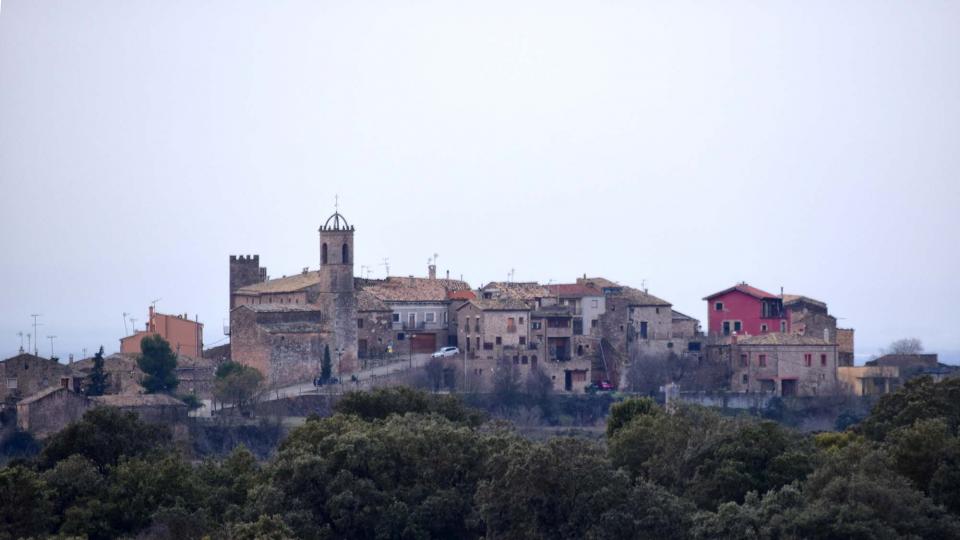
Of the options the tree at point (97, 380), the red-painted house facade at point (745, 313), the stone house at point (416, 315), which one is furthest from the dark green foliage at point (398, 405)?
the red-painted house facade at point (745, 313)

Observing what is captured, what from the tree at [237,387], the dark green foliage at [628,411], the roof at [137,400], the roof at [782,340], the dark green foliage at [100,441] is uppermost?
the roof at [782,340]

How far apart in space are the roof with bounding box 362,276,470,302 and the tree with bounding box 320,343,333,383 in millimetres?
4411

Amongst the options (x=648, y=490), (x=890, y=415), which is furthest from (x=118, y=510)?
(x=890, y=415)

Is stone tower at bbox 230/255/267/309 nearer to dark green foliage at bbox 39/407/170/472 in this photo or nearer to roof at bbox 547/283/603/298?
roof at bbox 547/283/603/298

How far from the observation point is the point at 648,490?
39719 mm

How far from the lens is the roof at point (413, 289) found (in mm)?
74875

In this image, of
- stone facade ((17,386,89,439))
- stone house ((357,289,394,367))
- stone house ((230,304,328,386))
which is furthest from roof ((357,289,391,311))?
stone facade ((17,386,89,439))

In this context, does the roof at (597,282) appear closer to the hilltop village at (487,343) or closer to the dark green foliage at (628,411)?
the hilltop village at (487,343)

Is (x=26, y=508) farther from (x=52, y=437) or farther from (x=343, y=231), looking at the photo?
(x=343, y=231)

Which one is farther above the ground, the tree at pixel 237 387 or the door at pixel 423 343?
the door at pixel 423 343

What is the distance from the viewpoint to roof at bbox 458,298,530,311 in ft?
239

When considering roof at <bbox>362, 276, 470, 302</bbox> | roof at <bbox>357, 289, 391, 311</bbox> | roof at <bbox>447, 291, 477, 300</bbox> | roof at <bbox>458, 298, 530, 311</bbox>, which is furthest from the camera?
roof at <bbox>447, 291, 477, 300</bbox>

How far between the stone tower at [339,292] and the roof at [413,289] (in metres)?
2.70

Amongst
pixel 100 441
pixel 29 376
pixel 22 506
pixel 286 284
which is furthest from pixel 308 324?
pixel 22 506
